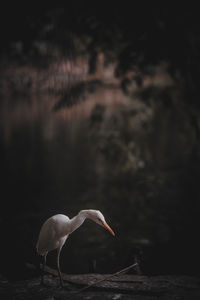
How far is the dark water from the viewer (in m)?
7.47

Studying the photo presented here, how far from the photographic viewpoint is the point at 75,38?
2.64 metres

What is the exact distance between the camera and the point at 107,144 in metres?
7.58

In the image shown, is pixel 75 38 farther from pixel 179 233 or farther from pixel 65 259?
pixel 179 233

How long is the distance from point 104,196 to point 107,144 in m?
6.13

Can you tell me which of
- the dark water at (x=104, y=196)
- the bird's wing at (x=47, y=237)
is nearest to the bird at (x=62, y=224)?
the bird's wing at (x=47, y=237)

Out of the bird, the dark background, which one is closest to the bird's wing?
the bird

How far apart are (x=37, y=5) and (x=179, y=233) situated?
8.24 m

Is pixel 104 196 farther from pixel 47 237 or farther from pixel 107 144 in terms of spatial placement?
pixel 47 237

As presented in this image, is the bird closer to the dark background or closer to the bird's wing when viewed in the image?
the bird's wing

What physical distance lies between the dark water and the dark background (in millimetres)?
37

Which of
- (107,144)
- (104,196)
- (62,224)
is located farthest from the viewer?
(104,196)

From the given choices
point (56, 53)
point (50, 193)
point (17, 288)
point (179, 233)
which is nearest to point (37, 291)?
point (17, 288)

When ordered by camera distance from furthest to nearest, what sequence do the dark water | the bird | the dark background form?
the dark water < the bird < the dark background

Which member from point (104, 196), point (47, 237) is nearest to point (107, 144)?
point (47, 237)
